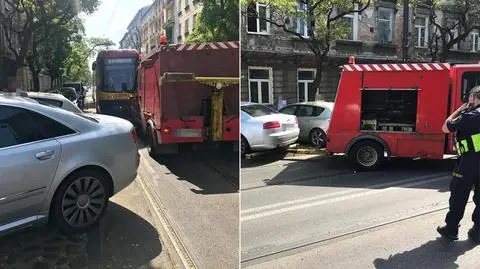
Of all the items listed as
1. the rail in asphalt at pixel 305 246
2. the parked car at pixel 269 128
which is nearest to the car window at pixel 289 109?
the parked car at pixel 269 128

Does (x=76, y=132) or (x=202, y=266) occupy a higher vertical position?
(x=76, y=132)

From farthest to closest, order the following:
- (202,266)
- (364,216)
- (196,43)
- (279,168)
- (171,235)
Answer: (279,168)
(364,216)
(171,235)
(202,266)
(196,43)

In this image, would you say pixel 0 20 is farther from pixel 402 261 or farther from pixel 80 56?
pixel 402 261

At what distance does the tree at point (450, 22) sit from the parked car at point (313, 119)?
3138 mm

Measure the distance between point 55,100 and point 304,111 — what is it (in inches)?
344

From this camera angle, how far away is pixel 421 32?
1508cm

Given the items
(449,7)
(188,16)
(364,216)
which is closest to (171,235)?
(188,16)

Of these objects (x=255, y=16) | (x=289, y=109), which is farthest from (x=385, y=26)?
(x=255, y=16)

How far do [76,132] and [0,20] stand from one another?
60.6 inches

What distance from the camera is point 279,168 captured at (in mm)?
7918

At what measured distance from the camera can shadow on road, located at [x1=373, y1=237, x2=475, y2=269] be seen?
350 cm

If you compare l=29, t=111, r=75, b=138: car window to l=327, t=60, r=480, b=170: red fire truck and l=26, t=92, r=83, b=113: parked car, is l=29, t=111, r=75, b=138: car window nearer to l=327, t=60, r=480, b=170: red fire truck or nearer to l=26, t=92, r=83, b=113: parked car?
l=26, t=92, r=83, b=113: parked car

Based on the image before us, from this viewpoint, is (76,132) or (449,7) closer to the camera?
(76,132)

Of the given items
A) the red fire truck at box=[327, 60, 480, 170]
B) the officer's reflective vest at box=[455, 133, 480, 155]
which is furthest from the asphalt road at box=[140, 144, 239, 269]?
the red fire truck at box=[327, 60, 480, 170]
